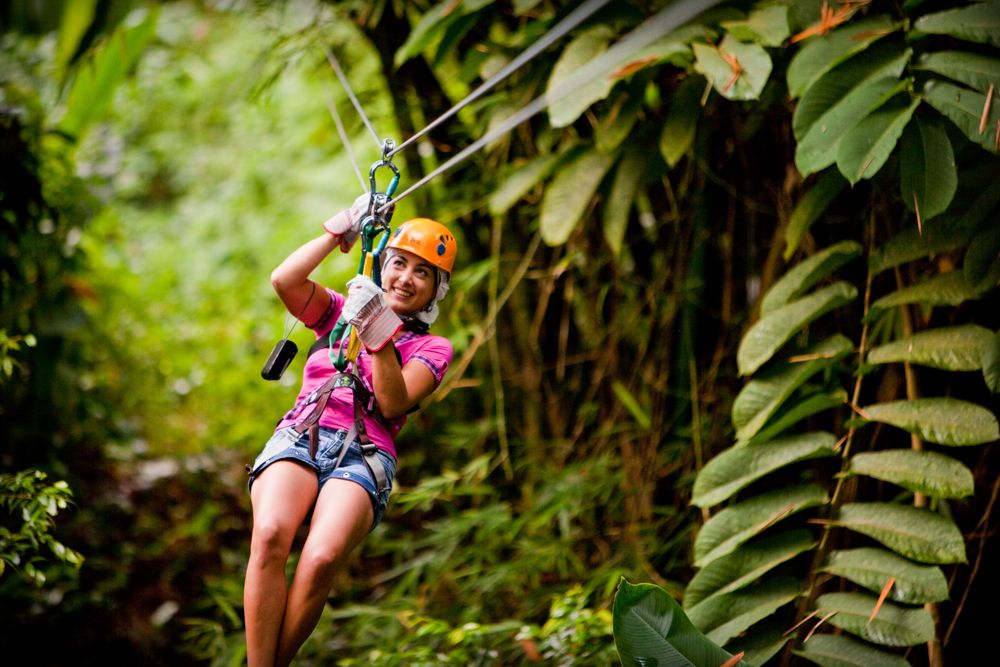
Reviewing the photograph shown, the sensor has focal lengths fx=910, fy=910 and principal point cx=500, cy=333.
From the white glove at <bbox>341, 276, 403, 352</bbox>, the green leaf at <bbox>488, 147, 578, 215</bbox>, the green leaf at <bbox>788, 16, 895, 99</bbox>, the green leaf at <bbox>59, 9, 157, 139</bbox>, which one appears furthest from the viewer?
the green leaf at <bbox>59, 9, 157, 139</bbox>

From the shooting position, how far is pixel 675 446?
3.18 metres

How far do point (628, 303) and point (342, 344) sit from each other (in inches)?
65.1

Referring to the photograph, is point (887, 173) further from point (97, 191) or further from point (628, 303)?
point (97, 191)

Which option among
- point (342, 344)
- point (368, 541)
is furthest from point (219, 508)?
point (342, 344)

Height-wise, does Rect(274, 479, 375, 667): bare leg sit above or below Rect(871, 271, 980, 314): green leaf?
below

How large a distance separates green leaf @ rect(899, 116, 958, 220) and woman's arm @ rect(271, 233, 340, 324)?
125cm

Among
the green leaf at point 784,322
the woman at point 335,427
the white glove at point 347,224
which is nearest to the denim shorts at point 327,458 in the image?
the woman at point 335,427

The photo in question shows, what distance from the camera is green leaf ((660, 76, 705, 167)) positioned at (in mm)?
2398

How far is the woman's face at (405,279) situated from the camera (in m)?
1.93

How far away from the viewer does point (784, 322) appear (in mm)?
2352

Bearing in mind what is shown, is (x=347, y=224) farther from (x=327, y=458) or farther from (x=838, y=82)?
(x=838, y=82)

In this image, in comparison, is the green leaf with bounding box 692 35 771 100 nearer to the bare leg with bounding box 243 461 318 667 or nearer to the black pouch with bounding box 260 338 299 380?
the black pouch with bounding box 260 338 299 380

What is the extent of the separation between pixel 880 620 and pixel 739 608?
0.33 meters

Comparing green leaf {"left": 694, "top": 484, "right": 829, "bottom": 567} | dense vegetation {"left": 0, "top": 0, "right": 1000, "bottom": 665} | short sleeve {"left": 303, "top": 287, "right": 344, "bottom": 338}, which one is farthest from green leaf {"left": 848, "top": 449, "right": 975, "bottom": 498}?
short sleeve {"left": 303, "top": 287, "right": 344, "bottom": 338}
